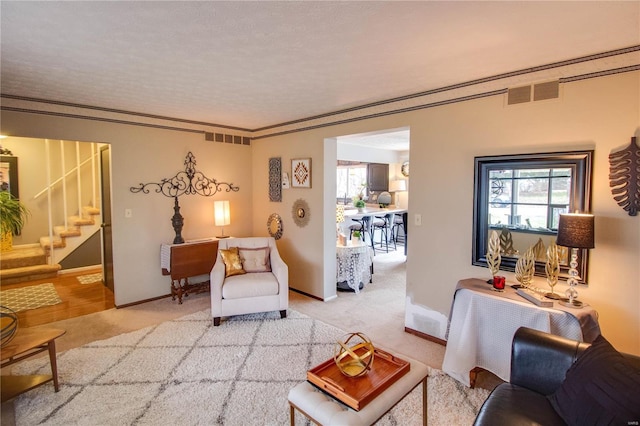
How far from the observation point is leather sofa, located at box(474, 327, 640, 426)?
1.45m

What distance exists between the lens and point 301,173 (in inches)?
182

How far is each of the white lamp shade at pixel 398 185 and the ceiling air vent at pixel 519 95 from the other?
587 centimetres

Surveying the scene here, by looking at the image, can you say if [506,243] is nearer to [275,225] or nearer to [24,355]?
[275,225]

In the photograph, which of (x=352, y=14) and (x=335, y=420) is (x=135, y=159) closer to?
(x=352, y=14)

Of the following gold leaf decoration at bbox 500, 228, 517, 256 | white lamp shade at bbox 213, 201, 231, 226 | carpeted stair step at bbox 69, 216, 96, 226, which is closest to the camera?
gold leaf decoration at bbox 500, 228, 517, 256

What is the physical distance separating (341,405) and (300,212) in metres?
3.19

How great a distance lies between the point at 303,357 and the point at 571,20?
304cm

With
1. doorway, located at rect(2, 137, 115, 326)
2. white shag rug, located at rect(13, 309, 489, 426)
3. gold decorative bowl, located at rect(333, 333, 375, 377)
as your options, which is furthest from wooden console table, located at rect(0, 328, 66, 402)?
doorway, located at rect(2, 137, 115, 326)

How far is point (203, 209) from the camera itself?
4934 mm

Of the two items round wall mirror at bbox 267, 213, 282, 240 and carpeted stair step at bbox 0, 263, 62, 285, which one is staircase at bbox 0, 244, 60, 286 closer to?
carpeted stair step at bbox 0, 263, 62, 285

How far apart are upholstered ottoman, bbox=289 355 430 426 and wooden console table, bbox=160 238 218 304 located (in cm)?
301

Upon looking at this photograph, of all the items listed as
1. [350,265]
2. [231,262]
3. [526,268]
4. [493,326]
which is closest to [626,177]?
[526,268]

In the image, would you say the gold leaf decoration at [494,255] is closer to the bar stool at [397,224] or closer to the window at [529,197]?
the window at [529,197]

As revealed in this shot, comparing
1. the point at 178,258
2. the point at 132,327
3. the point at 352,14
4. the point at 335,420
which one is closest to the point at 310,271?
the point at 178,258
